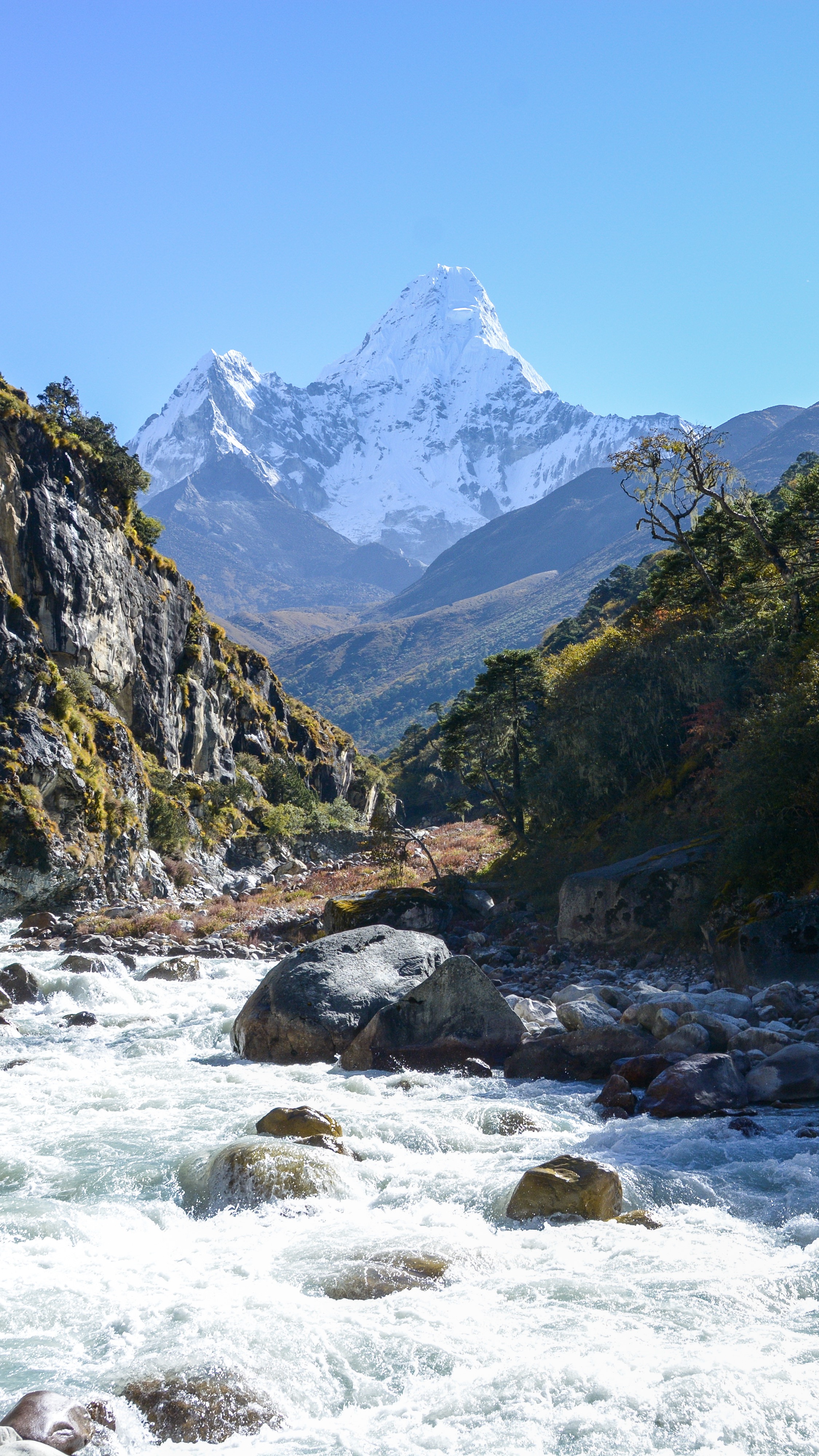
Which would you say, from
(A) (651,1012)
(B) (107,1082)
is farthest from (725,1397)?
(B) (107,1082)

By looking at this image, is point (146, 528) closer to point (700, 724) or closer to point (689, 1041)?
point (700, 724)

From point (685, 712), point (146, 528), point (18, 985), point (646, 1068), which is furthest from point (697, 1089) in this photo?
point (146, 528)

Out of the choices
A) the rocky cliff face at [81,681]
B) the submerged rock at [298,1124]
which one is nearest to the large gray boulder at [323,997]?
the submerged rock at [298,1124]

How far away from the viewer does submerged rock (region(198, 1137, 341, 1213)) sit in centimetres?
980

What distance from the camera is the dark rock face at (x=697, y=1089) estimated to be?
12.1 meters

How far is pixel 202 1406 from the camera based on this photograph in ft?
20.5

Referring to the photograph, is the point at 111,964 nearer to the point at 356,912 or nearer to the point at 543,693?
the point at 356,912

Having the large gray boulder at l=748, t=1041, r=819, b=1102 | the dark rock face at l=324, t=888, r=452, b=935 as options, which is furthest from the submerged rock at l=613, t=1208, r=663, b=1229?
the dark rock face at l=324, t=888, r=452, b=935

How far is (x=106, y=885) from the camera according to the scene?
37.2 m

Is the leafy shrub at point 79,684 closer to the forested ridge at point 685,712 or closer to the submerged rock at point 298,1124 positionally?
the forested ridge at point 685,712

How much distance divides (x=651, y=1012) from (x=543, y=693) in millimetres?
23217

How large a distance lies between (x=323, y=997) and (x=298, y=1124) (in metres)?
5.44

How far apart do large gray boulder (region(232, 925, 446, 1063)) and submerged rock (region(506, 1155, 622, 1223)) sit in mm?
6200

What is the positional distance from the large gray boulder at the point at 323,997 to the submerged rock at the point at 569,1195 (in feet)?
20.3
